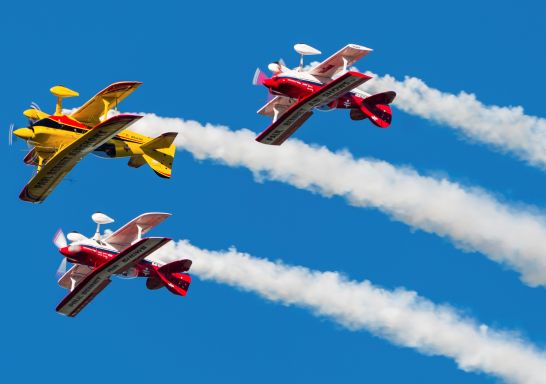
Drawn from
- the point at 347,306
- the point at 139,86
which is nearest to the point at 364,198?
the point at 347,306

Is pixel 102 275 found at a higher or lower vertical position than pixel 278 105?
lower

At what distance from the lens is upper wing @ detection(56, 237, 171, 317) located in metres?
118

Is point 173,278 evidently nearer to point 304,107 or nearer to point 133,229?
point 133,229

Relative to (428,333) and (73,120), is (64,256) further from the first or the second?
(428,333)

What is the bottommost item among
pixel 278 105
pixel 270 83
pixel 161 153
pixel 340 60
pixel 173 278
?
pixel 173 278

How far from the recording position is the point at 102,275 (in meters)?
121

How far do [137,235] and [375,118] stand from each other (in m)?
11.5

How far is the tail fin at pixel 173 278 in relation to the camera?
121375mm

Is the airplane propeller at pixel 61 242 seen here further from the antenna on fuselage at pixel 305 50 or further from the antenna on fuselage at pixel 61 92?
the antenna on fuselage at pixel 305 50

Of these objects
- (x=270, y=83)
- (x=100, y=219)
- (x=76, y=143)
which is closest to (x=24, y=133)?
(x=76, y=143)

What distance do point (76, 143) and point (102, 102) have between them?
295 centimetres

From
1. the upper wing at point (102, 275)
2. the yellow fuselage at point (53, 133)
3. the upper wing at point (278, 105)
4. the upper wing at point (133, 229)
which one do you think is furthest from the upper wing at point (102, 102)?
the upper wing at point (102, 275)

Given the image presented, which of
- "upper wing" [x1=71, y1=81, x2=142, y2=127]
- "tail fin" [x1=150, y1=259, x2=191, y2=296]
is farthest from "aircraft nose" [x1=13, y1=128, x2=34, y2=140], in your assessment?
"tail fin" [x1=150, y1=259, x2=191, y2=296]

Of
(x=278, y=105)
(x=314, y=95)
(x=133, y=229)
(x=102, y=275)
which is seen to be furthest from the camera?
(x=278, y=105)
